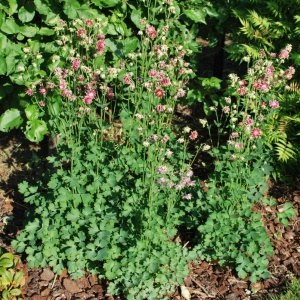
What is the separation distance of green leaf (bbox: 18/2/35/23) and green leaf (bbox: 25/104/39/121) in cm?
59

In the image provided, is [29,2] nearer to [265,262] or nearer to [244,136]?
[244,136]

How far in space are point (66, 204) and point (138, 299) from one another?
0.73 meters

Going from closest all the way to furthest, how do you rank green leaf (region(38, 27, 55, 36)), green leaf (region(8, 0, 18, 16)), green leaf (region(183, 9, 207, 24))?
green leaf (region(8, 0, 18, 16)), green leaf (region(38, 27, 55, 36)), green leaf (region(183, 9, 207, 24))

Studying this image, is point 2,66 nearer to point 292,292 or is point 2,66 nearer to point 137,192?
point 137,192

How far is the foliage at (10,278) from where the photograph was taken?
2.97 meters

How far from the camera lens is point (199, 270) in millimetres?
3381

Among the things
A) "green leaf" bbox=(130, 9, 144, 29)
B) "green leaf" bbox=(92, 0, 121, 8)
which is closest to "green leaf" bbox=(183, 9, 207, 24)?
"green leaf" bbox=(130, 9, 144, 29)

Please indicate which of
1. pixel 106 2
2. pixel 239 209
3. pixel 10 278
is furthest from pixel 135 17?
pixel 10 278

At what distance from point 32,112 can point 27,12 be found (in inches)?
27.1

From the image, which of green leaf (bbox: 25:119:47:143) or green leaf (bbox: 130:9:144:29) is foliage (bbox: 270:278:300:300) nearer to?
green leaf (bbox: 25:119:47:143)

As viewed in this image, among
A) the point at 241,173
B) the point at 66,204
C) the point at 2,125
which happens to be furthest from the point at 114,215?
the point at 2,125

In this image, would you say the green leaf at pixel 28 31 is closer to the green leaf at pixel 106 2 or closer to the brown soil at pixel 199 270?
the green leaf at pixel 106 2

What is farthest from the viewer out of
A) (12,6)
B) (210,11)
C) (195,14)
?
(210,11)

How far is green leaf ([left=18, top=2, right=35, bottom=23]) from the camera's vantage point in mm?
3408
